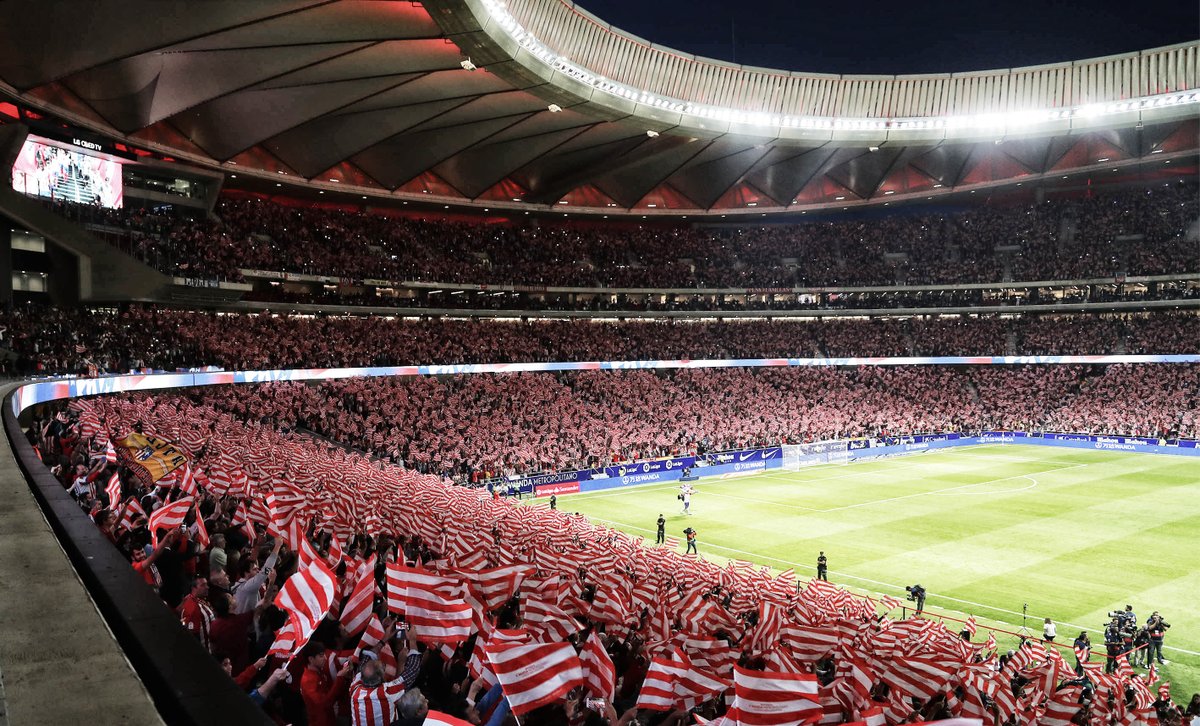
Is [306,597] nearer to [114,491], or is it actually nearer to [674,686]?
[674,686]

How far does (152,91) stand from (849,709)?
41787mm

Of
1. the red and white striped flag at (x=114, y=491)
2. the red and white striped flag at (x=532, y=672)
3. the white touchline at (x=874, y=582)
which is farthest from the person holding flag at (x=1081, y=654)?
the red and white striped flag at (x=114, y=491)

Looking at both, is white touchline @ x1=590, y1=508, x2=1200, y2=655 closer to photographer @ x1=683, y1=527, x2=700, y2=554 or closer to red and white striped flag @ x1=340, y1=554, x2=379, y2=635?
photographer @ x1=683, y1=527, x2=700, y2=554

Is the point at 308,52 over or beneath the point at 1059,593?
over

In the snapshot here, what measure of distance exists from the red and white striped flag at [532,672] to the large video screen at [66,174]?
40569mm

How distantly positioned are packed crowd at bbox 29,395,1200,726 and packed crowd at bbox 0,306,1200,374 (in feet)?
42.2

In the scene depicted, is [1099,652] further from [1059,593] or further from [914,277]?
[914,277]

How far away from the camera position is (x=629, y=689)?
9.29m

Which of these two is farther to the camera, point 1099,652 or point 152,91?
point 152,91

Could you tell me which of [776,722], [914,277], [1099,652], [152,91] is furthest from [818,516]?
[914,277]

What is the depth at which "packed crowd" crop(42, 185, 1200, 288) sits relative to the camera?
2186 inches

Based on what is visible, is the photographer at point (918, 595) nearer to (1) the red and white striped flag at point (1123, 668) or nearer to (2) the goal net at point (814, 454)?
(1) the red and white striped flag at point (1123, 668)

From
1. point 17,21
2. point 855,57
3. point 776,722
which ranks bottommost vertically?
point 776,722

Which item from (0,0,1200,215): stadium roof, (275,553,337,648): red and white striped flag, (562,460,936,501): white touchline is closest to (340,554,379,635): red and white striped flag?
(275,553,337,648): red and white striped flag
